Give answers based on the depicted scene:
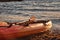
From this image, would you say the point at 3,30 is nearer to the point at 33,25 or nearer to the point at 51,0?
the point at 33,25

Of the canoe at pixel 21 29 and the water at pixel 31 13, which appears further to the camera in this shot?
the water at pixel 31 13

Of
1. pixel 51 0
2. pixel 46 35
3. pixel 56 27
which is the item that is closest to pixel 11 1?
pixel 51 0

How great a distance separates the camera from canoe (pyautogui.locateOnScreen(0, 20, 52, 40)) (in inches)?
297

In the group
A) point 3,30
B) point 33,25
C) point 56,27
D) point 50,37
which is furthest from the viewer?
point 56,27

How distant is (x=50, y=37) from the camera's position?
30.2 ft

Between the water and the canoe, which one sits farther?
the water

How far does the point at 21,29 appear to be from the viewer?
7699 millimetres

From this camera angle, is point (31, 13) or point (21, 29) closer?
point (21, 29)

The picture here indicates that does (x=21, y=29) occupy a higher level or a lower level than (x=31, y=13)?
higher

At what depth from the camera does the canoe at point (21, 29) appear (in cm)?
754

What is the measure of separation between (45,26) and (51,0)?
18288 mm

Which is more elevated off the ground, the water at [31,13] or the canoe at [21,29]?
the canoe at [21,29]

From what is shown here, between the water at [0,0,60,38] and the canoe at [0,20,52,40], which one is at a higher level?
the canoe at [0,20,52,40]

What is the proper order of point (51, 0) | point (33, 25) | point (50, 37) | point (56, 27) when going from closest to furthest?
point (33, 25) < point (50, 37) < point (56, 27) < point (51, 0)
